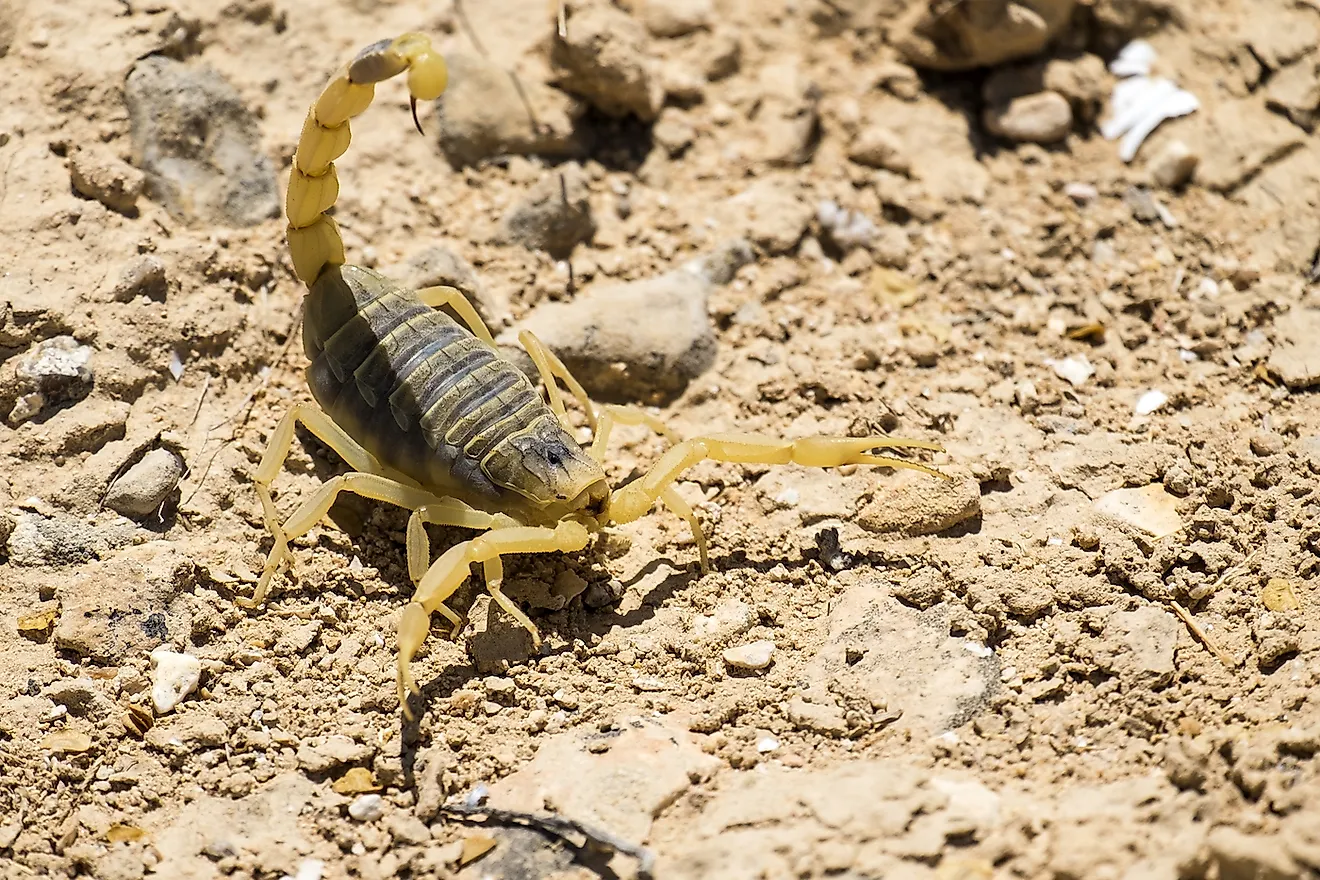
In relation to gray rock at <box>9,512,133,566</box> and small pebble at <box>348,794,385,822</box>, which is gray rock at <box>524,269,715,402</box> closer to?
gray rock at <box>9,512,133,566</box>

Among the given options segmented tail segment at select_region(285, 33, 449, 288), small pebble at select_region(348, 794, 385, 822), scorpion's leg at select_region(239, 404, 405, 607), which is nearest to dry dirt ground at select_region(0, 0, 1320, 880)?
small pebble at select_region(348, 794, 385, 822)

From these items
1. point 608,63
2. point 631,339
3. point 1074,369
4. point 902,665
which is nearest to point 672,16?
point 608,63

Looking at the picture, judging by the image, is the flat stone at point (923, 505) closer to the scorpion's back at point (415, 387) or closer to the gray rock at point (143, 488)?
the scorpion's back at point (415, 387)

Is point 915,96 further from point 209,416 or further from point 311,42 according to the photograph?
point 209,416

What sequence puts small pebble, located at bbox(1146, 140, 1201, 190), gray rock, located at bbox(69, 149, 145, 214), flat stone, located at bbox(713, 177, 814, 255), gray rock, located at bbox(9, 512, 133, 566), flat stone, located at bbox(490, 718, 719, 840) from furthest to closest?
small pebble, located at bbox(1146, 140, 1201, 190) → flat stone, located at bbox(713, 177, 814, 255) → gray rock, located at bbox(69, 149, 145, 214) → gray rock, located at bbox(9, 512, 133, 566) → flat stone, located at bbox(490, 718, 719, 840)

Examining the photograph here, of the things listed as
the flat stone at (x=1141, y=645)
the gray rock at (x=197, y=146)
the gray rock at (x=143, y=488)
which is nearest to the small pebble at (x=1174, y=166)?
the flat stone at (x=1141, y=645)

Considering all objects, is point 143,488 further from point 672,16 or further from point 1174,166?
point 1174,166
